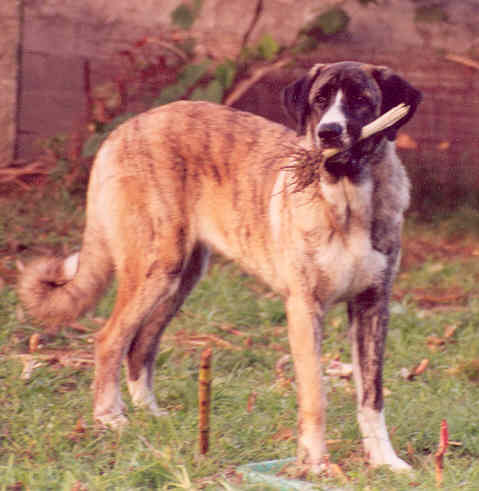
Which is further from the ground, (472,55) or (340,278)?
(472,55)

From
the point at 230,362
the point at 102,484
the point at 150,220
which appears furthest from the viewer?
the point at 230,362

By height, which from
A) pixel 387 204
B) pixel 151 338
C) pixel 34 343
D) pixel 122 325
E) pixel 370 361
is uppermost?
pixel 387 204

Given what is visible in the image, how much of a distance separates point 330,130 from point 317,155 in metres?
0.21

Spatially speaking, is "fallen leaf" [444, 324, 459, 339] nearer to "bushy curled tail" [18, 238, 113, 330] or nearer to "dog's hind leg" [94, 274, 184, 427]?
"dog's hind leg" [94, 274, 184, 427]

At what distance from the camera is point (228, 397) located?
426 centimetres

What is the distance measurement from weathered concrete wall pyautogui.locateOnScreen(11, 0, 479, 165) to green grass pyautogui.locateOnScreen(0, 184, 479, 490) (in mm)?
1131

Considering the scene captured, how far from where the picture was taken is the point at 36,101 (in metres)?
7.12

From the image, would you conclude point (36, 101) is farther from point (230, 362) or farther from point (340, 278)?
point (340, 278)

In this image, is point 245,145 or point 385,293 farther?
point 245,145

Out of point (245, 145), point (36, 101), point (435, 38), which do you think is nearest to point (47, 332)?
point (245, 145)

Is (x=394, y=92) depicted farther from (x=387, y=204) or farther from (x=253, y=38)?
(x=253, y=38)

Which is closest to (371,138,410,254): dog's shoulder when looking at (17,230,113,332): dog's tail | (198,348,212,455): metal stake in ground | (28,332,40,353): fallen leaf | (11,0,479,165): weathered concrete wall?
(198,348,212,455): metal stake in ground

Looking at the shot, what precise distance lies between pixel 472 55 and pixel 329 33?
1.15 meters

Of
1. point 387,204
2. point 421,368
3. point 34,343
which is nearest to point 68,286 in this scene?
point 34,343
